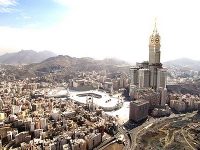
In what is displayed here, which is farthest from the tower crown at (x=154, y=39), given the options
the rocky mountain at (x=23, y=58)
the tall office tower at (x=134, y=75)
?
the rocky mountain at (x=23, y=58)

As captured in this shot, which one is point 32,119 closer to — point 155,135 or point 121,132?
point 121,132

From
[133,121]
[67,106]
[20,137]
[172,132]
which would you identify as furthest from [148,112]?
[20,137]

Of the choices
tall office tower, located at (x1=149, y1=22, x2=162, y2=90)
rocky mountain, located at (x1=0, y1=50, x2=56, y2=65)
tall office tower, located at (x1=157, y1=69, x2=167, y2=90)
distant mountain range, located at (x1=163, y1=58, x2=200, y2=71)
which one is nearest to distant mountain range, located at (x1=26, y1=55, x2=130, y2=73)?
tall office tower, located at (x1=149, y1=22, x2=162, y2=90)

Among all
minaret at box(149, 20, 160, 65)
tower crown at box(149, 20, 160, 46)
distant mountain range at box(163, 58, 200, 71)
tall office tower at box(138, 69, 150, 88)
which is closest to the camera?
tall office tower at box(138, 69, 150, 88)

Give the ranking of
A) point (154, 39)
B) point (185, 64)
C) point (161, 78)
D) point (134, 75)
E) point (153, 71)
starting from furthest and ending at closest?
point (185, 64)
point (134, 75)
point (154, 39)
point (153, 71)
point (161, 78)

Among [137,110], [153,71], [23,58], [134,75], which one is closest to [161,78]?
[153,71]

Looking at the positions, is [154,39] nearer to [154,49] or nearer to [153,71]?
[154,49]

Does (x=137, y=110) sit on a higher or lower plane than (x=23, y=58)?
lower

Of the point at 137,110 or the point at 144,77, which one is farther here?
the point at 144,77

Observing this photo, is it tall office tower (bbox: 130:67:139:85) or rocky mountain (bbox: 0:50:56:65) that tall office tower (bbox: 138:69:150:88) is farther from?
rocky mountain (bbox: 0:50:56:65)
